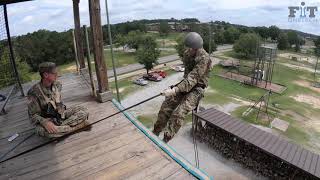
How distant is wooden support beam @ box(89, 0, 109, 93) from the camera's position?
628 centimetres

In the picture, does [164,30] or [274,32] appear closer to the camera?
[274,32]

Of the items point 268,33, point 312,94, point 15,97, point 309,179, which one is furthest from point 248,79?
point 268,33

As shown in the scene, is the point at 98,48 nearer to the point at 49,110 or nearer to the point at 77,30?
the point at 49,110

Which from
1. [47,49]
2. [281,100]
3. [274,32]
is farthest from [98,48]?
[274,32]

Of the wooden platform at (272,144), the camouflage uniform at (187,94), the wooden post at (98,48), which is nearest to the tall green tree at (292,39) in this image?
the wooden platform at (272,144)

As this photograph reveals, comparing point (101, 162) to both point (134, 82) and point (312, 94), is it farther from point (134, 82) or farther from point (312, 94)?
point (312, 94)

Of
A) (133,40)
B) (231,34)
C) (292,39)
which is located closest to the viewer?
(133,40)

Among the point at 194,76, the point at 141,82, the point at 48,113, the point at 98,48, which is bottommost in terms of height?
the point at 141,82

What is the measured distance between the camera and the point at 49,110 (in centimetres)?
504

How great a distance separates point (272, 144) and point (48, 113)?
12.3 metres

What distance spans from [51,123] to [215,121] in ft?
41.4

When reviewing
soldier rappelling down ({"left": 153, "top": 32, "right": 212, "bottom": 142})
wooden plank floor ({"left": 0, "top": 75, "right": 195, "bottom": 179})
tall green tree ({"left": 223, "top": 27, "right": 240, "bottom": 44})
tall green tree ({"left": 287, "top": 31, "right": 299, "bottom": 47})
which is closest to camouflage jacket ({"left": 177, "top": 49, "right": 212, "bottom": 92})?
soldier rappelling down ({"left": 153, "top": 32, "right": 212, "bottom": 142})

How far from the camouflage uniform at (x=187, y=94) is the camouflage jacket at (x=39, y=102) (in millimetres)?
2245

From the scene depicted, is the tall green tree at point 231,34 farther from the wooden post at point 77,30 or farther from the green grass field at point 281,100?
the wooden post at point 77,30
